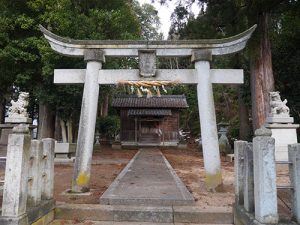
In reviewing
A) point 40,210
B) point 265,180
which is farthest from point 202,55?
point 40,210

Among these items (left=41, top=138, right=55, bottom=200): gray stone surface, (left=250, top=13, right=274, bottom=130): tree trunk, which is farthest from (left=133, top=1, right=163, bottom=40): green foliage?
(left=41, top=138, right=55, bottom=200): gray stone surface

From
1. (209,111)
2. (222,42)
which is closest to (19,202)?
(209,111)

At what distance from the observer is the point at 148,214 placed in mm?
6082

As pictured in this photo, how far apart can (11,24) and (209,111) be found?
41.6ft

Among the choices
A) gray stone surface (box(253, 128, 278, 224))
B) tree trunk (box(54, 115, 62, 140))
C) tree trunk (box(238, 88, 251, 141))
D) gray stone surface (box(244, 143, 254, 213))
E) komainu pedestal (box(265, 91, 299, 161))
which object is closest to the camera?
gray stone surface (box(253, 128, 278, 224))

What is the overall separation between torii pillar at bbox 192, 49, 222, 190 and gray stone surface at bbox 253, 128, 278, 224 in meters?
3.57

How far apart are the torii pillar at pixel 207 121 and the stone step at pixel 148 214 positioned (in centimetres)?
184

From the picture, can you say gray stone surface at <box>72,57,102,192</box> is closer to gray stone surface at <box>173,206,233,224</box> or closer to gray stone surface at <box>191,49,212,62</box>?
gray stone surface at <box>191,49,212,62</box>

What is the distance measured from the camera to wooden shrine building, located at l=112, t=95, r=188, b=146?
29.4 meters

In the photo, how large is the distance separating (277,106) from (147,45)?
6651 mm

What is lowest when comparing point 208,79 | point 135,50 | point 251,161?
point 251,161

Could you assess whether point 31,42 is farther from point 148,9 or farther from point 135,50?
point 148,9

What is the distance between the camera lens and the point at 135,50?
28.6 ft

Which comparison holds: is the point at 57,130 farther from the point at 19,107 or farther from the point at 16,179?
the point at 16,179
